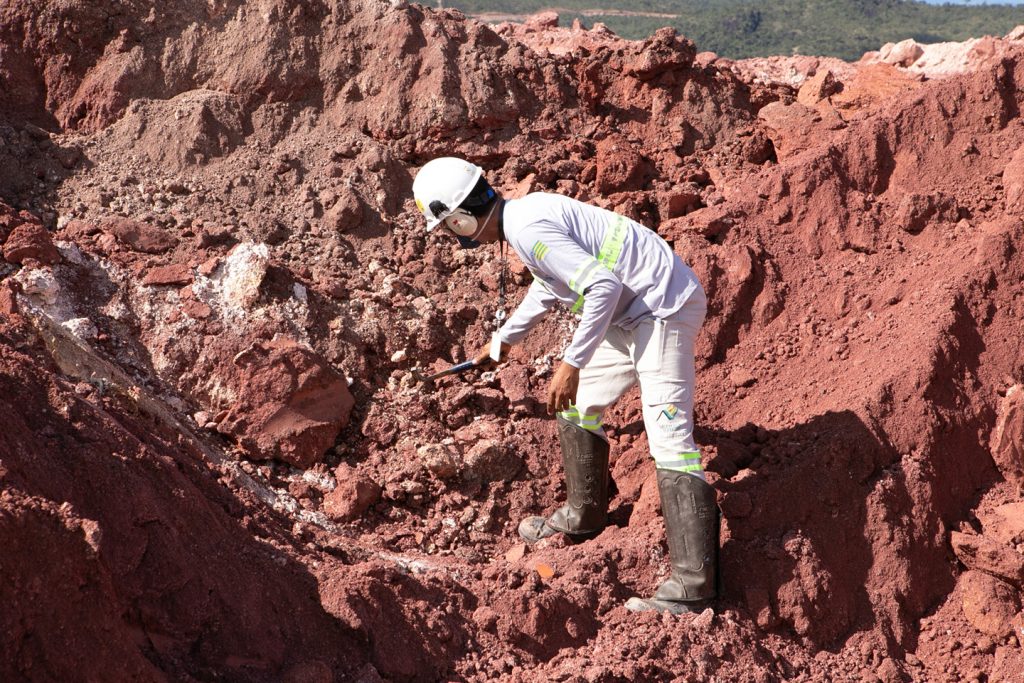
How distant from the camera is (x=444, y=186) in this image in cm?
448

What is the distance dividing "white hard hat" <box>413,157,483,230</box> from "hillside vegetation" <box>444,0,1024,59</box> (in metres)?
20.7

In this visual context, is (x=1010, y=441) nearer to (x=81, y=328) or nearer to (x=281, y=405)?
(x=281, y=405)

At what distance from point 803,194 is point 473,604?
3.56 metres

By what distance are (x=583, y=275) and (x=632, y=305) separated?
0.39m

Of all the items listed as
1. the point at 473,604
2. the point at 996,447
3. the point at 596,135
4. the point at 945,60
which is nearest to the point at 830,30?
the point at 945,60

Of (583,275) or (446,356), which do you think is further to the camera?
(446,356)

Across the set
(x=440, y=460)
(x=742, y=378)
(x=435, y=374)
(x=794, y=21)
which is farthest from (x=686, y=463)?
(x=794, y=21)

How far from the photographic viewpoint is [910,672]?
4539 mm

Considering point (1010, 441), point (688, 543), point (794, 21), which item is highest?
point (794, 21)

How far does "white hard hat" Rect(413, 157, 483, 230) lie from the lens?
4.46m

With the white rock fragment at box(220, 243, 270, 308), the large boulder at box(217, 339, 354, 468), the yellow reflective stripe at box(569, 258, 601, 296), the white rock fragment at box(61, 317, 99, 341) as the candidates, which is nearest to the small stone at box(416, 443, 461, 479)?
the large boulder at box(217, 339, 354, 468)

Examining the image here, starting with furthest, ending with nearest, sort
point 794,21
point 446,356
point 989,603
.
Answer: point 794,21 < point 446,356 < point 989,603

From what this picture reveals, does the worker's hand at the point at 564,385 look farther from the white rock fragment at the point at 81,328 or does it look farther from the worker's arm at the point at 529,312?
the white rock fragment at the point at 81,328

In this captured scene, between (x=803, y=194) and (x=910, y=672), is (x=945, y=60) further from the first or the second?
(x=910, y=672)
